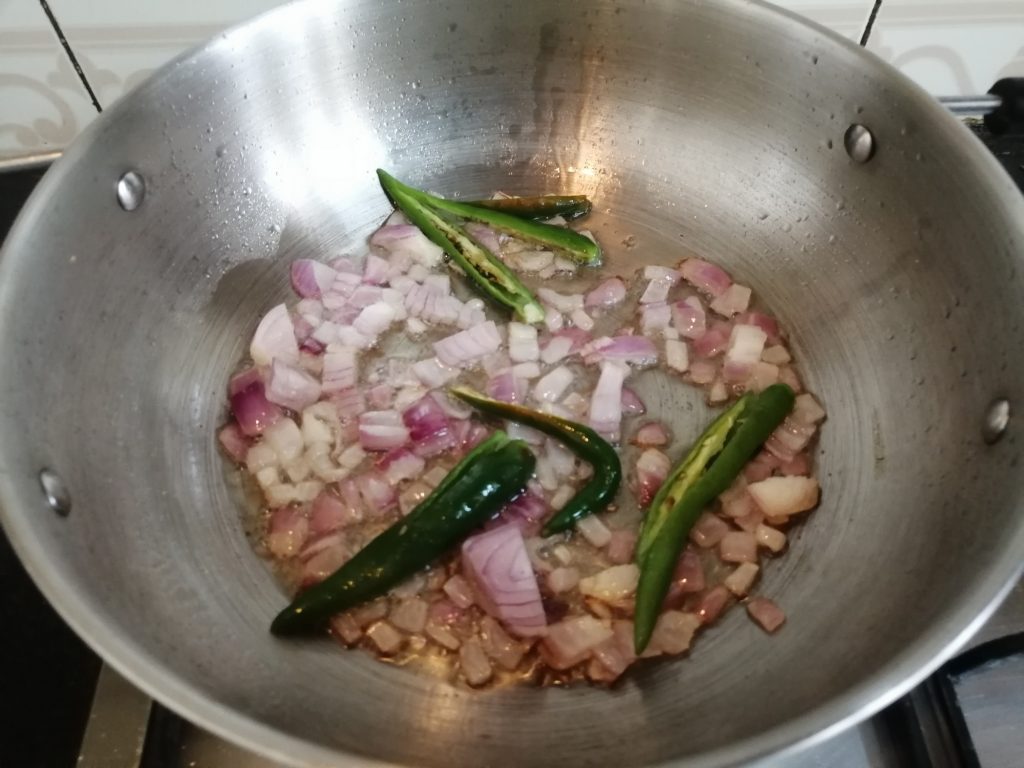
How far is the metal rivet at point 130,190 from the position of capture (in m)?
1.17

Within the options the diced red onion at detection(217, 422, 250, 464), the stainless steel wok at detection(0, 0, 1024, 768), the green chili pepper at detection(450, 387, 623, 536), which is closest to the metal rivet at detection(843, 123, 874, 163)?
the stainless steel wok at detection(0, 0, 1024, 768)

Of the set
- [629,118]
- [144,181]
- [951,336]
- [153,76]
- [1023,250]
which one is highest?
[153,76]

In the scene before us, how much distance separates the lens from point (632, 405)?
1300 millimetres

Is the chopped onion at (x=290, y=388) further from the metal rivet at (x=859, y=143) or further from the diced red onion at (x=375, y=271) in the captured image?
the metal rivet at (x=859, y=143)

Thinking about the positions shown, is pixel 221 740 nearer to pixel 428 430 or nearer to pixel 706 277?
pixel 428 430

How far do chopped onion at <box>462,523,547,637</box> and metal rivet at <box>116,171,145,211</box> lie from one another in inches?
26.8

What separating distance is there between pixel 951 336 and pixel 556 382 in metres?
0.57

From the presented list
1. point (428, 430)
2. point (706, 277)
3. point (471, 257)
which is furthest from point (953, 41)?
point (428, 430)

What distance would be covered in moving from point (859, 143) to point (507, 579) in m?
0.85

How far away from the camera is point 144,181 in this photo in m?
1.21

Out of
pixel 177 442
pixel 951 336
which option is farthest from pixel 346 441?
pixel 951 336

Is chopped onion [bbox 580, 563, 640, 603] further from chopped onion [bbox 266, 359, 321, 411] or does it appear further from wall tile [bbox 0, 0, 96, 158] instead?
wall tile [bbox 0, 0, 96, 158]

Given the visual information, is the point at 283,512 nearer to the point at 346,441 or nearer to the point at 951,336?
the point at 346,441

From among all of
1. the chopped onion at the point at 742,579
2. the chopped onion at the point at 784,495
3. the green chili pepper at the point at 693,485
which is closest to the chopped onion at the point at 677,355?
the green chili pepper at the point at 693,485
